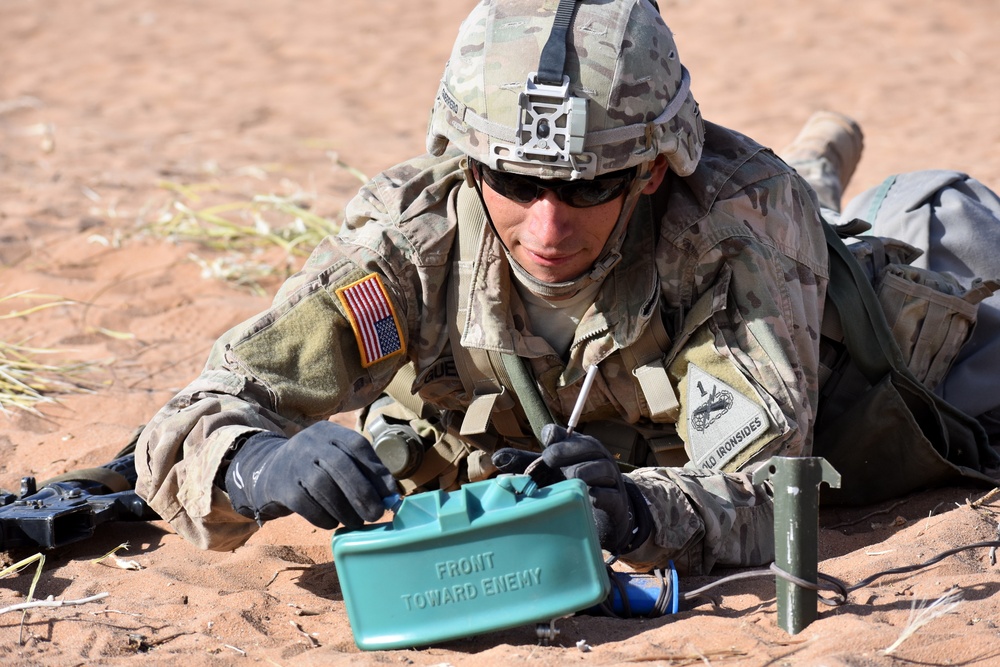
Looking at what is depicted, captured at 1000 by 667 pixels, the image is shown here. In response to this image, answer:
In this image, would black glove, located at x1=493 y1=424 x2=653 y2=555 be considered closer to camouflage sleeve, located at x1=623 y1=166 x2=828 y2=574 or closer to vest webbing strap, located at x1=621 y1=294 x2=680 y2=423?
camouflage sleeve, located at x1=623 y1=166 x2=828 y2=574

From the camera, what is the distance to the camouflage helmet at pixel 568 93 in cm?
306

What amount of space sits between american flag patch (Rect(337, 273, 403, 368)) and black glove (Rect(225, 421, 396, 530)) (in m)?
0.55

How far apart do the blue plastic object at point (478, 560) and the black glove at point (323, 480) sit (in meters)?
0.08

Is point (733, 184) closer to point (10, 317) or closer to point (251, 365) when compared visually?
point (251, 365)

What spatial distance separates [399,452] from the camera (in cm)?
391

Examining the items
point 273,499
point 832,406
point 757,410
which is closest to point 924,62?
point 832,406

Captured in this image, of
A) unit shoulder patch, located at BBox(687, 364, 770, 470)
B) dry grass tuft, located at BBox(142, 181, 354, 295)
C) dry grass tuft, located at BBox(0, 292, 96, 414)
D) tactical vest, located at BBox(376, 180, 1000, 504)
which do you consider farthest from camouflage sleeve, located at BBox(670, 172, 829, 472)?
dry grass tuft, located at BBox(142, 181, 354, 295)

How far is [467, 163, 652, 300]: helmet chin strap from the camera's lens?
3.30 meters

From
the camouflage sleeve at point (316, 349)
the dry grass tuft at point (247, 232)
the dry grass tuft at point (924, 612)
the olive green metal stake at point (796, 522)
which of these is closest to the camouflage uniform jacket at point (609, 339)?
the camouflage sleeve at point (316, 349)

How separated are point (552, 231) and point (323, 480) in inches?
36.8

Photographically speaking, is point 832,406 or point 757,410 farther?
point 832,406

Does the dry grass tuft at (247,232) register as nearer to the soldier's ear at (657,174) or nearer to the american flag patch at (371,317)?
the american flag patch at (371,317)

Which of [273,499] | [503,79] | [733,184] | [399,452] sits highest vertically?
[503,79]

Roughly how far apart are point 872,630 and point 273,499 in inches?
50.5
